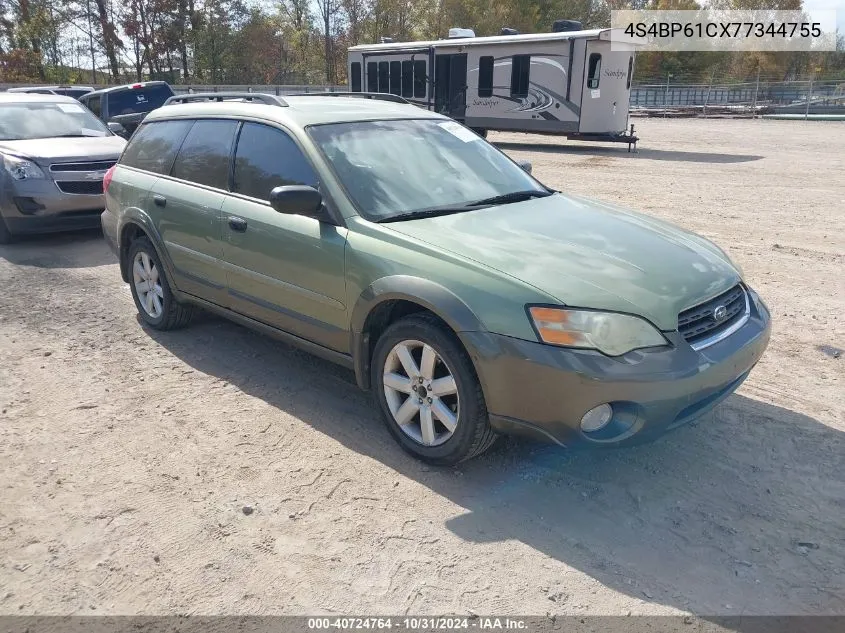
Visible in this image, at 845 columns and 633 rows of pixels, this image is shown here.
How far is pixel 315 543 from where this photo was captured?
292 centimetres

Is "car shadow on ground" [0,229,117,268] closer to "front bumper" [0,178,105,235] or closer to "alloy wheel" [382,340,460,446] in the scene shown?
"front bumper" [0,178,105,235]

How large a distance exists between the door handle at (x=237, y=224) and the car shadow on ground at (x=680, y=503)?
3.39ft

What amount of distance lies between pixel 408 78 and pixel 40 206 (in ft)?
51.0

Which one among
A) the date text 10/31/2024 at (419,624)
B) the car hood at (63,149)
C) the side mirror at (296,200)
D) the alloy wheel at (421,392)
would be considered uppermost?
the side mirror at (296,200)

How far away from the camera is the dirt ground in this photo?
2650 millimetres

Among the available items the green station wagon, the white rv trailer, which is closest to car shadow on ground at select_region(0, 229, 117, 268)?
the green station wagon

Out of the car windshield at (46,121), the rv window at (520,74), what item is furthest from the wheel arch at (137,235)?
the rv window at (520,74)

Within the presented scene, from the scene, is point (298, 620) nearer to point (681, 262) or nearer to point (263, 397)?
point (263, 397)

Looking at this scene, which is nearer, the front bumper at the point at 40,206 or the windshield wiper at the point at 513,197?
the windshield wiper at the point at 513,197

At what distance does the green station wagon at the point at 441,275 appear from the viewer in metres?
2.97

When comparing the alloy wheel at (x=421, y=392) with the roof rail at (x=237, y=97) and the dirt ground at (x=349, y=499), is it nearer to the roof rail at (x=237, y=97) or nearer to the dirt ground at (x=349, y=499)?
the dirt ground at (x=349, y=499)

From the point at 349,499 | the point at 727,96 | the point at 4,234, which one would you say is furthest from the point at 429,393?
the point at 727,96

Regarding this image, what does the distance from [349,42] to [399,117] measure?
51275 millimetres

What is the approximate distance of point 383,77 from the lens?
2253 cm
